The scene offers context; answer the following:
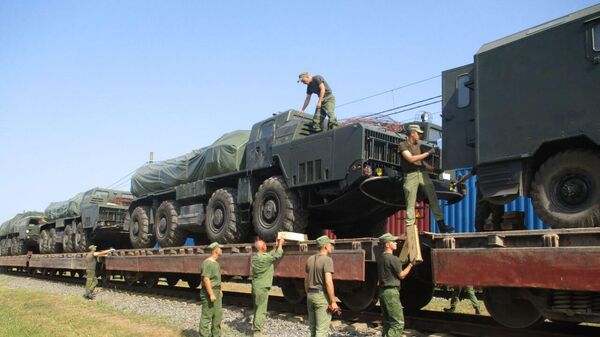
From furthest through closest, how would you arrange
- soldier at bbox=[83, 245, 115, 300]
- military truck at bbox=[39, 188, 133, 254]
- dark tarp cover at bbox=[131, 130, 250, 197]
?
military truck at bbox=[39, 188, 133, 254], soldier at bbox=[83, 245, 115, 300], dark tarp cover at bbox=[131, 130, 250, 197]

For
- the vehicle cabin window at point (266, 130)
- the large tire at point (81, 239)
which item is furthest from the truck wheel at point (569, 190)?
the large tire at point (81, 239)

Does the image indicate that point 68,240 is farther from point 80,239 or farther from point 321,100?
point 321,100

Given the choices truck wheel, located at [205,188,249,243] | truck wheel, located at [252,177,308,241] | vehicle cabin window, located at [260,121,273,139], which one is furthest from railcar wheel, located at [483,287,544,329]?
truck wheel, located at [205,188,249,243]

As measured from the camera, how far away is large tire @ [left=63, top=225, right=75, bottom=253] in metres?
20.6

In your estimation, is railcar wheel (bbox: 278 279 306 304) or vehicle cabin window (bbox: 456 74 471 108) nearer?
vehicle cabin window (bbox: 456 74 471 108)

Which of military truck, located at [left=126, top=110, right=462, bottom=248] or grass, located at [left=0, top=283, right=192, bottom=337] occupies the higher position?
military truck, located at [left=126, top=110, right=462, bottom=248]

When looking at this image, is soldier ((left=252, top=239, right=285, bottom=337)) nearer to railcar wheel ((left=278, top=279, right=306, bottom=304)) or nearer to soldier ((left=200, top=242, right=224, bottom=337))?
soldier ((left=200, top=242, right=224, bottom=337))

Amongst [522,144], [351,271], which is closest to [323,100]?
[351,271]

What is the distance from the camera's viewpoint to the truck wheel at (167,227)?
13.4 metres

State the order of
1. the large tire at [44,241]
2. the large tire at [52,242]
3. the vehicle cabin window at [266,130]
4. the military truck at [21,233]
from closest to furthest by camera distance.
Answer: the vehicle cabin window at [266,130], the large tire at [52,242], the large tire at [44,241], the military truck at [21,233]

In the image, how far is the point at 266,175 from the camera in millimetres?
11000

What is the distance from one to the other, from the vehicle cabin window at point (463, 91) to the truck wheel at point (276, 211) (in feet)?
11.7

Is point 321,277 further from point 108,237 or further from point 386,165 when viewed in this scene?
point 108,237

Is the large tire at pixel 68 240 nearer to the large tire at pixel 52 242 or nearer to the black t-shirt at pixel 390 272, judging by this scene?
the large tire at pixel 52 242
